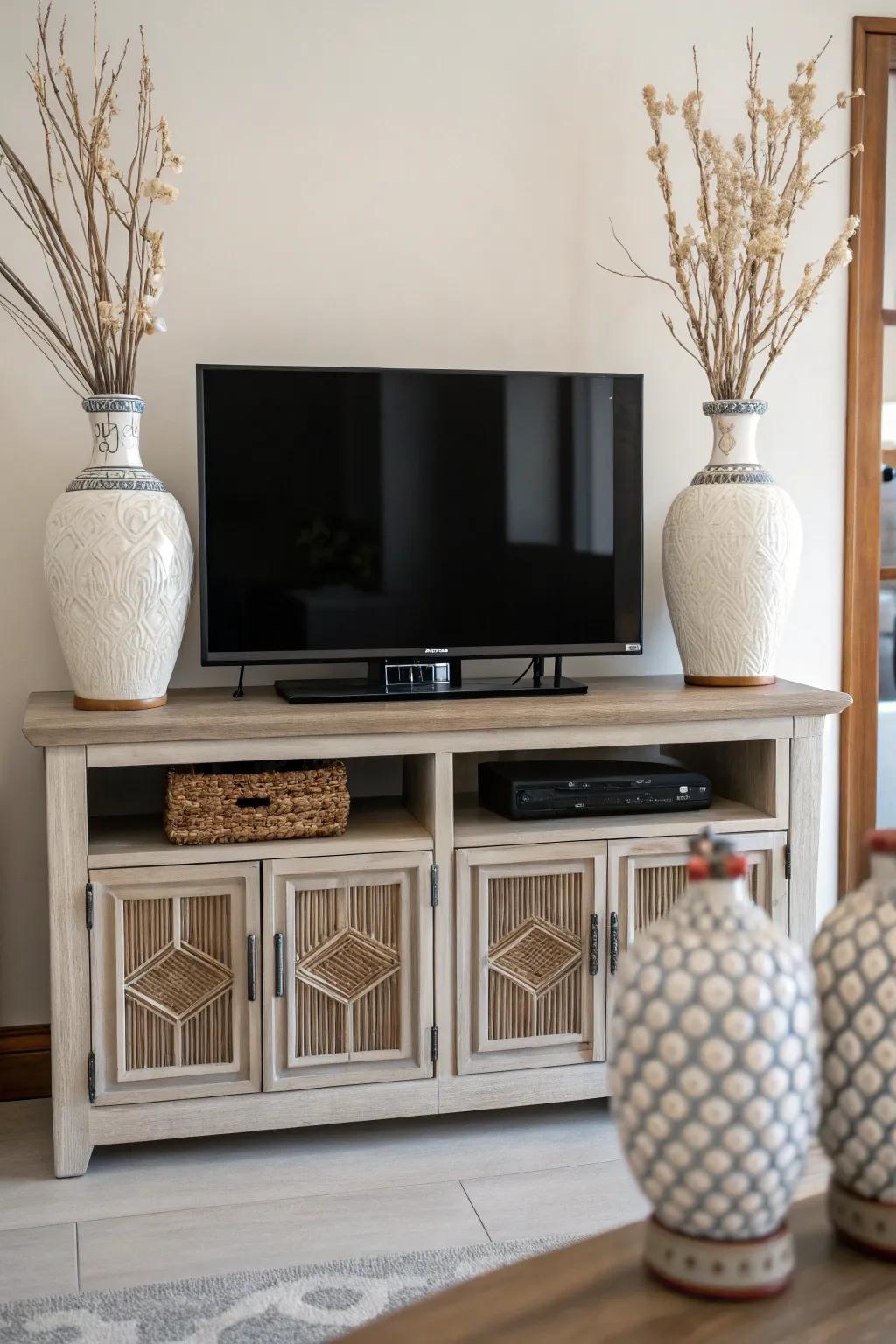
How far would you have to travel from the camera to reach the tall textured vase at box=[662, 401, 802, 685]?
2516 millimetres

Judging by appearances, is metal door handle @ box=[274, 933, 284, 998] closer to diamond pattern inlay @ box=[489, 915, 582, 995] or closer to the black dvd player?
diamond pattern inlay @ box=[489, 915, 582, 995]

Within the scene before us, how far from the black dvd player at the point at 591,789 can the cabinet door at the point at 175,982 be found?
0.50 metres

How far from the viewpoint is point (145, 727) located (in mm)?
2160

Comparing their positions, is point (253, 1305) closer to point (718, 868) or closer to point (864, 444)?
point (718, 868)

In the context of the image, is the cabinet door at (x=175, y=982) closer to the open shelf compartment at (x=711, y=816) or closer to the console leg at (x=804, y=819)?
the open shelf compartment at (x=711, y=816)

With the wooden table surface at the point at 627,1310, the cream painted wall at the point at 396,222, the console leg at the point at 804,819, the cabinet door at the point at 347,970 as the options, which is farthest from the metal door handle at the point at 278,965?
the wooden table surface at the point at 627,1310

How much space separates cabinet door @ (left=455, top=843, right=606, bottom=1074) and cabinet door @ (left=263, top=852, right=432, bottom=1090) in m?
0.08

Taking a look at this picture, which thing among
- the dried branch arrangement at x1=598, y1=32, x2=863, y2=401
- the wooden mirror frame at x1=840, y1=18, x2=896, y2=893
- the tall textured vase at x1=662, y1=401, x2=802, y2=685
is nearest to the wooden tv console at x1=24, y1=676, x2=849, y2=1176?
the tall textured vase at x1=662, y1=401, x2=802, y2=685

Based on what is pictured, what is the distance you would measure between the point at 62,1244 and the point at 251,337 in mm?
1706

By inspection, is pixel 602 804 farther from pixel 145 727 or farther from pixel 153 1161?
pixel 153 1161

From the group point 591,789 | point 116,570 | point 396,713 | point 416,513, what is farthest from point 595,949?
point 116,570

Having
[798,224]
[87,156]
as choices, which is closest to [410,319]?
[87,156]

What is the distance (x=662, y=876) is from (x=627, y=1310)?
1.44 m

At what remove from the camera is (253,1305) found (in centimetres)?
181
